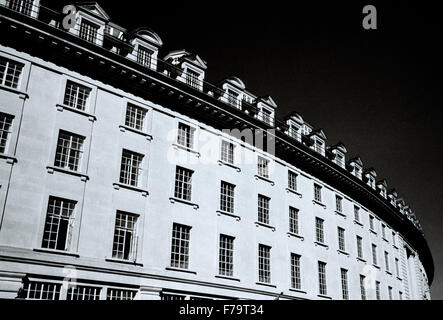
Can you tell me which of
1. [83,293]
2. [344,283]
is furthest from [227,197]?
[344,283]

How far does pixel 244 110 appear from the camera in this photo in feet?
106

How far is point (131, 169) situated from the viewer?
79.2ft

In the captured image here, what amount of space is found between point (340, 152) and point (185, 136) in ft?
73.5

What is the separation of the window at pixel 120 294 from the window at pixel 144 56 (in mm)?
13749

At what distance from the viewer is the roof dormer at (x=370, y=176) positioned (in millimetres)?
49378

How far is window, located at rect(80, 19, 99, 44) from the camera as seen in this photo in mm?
24328

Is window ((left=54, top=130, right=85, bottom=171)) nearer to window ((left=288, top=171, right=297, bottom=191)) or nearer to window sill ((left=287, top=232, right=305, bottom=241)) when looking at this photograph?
window sill ((left=287, top=232, right=305, bottom=241))

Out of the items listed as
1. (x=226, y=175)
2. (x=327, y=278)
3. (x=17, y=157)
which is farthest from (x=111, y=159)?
(x=327, y=278)

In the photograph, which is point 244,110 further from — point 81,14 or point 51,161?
point 51,161

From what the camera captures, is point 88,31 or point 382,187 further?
point 382,187

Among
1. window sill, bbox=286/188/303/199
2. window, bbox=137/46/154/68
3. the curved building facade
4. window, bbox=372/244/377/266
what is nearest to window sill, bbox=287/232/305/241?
the curved building facade

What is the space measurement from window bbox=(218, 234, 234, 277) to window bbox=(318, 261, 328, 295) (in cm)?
987

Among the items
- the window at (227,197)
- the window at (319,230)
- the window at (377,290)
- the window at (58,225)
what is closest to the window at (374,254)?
the window at (377,290)

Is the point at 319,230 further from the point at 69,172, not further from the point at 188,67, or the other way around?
the point at 69,172
